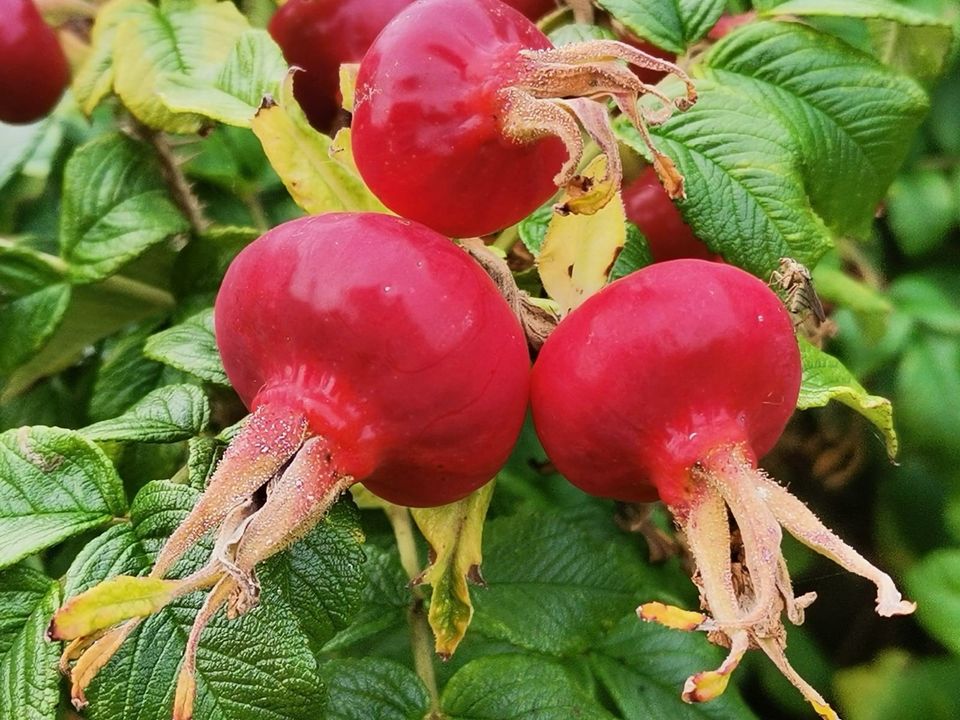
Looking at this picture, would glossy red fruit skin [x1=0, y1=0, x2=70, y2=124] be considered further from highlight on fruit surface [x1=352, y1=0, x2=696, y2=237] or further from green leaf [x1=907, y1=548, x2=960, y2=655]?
green leaf [x1=907, y1=548, x2=960, y2=655]

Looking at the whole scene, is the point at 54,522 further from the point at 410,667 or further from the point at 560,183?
the point at 560,183

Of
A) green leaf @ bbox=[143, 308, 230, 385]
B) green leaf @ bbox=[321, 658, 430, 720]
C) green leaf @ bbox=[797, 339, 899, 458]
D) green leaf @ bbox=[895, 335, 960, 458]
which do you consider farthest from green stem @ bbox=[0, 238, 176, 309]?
green leaf @ bbox=[895, 335, 960, 458]

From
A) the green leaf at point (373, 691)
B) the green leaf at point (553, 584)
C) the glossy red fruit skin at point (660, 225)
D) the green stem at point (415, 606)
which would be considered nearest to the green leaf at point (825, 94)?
the glossy red fruit skin at point (660, 225)

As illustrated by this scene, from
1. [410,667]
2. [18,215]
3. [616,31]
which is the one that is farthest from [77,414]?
[616,31]

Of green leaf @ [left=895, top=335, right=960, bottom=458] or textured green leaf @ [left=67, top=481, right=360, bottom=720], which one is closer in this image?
textured green leaf @ [left=67, top=481, right=360, bottom=720]

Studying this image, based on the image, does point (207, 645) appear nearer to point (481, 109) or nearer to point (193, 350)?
point (193, 350)
